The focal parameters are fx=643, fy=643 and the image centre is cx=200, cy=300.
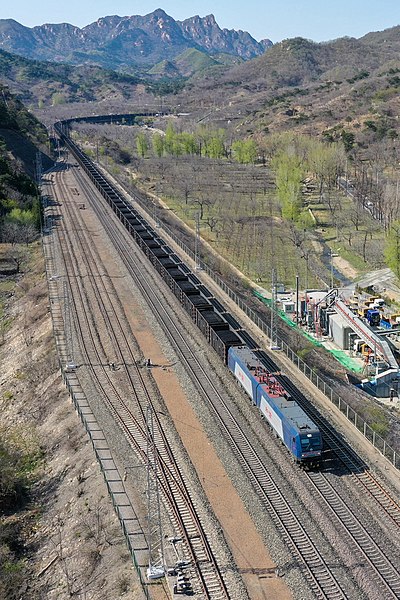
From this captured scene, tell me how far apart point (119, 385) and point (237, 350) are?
802 centimetres

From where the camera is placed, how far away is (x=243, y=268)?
263 ft

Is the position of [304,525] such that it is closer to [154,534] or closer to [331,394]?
[154,534]

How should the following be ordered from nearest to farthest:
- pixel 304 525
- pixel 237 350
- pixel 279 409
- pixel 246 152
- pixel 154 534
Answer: pixel 154 534 < pixel 304 525 < pixel 279 409 < pixel 237 350 < pixel 246 152

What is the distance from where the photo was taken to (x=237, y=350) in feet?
137

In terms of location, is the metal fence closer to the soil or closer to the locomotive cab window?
the locomotive cab window

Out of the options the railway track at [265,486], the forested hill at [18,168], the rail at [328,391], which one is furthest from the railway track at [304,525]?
the forested hill at [18,168]

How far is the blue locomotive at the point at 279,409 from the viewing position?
31312mm

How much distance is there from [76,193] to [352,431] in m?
88.8

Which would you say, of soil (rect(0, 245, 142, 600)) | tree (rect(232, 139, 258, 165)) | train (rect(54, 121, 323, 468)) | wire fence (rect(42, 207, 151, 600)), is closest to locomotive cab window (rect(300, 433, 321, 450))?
train (rect(54, 121, 323, 468))

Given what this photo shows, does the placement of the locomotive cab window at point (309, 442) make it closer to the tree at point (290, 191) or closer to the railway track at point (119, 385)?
the railway track at point (119, 385)

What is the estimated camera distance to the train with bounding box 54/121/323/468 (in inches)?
1252

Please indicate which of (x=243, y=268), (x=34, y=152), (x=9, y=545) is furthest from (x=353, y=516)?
(x=34, y=152)

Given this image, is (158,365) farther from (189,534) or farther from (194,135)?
(194,135)

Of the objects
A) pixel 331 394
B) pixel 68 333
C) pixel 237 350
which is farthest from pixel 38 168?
pixel 331 394
